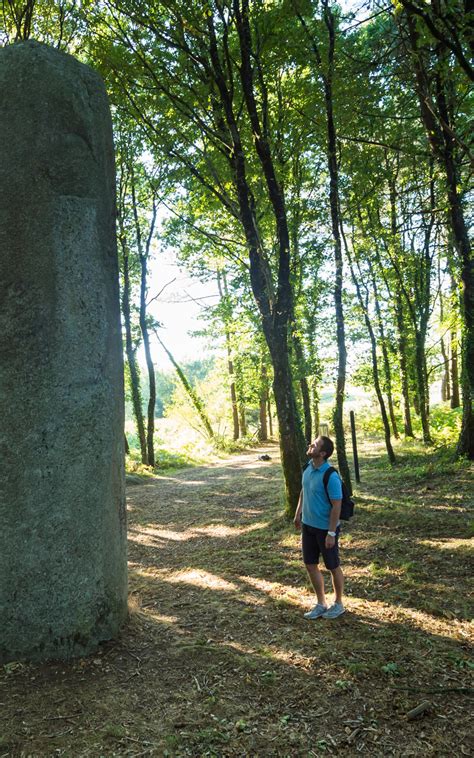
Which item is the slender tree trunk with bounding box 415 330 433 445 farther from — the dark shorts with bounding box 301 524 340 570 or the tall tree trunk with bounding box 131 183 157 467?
the dark shorts with bounding box 301 524 340 570

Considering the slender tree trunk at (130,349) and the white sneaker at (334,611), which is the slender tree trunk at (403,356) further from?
the white sneaker at (334,611)

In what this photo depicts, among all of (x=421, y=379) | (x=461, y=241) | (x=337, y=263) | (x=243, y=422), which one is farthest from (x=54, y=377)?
(x=243, y=422)

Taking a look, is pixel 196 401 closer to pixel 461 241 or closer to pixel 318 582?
pixel 461 241

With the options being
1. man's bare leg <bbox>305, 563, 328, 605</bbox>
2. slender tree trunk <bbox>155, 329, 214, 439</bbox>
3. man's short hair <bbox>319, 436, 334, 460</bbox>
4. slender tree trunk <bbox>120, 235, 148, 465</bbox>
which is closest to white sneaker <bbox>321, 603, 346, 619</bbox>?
man's bare leg <bbox>305, 563, 328, 605</bbox>

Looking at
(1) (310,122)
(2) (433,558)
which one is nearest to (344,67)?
(1) (310,122)

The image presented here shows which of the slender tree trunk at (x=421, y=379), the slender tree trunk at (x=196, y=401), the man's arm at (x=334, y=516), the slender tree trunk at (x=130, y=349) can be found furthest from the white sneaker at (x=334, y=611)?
the slender tree trunk at (x=196, y=401)

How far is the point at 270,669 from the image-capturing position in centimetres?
408

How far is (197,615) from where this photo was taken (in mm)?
5363

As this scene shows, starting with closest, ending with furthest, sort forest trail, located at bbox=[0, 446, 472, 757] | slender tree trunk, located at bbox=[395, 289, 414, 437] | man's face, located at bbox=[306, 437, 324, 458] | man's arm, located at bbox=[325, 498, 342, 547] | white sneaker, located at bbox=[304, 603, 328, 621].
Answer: forest trail, located at bbox=[0, 446, 472, 757]
man's arm, located at bbox=[325, 498, 342, 547]
white sneaker, located at bbox=[304, 603, 328, 621]
man's face, located at bbox=[306, 437, 324, 458]
slender tree trunk, located at bbox=[395, 289, 414, 437]

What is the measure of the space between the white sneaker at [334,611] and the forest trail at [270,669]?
0.30ft

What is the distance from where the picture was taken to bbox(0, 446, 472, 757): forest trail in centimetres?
321

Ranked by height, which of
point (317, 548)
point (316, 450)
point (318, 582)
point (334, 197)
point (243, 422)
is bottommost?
point (318, 582)

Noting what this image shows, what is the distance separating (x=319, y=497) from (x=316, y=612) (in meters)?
1.18

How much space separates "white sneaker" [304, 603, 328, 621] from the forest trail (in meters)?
0.08
